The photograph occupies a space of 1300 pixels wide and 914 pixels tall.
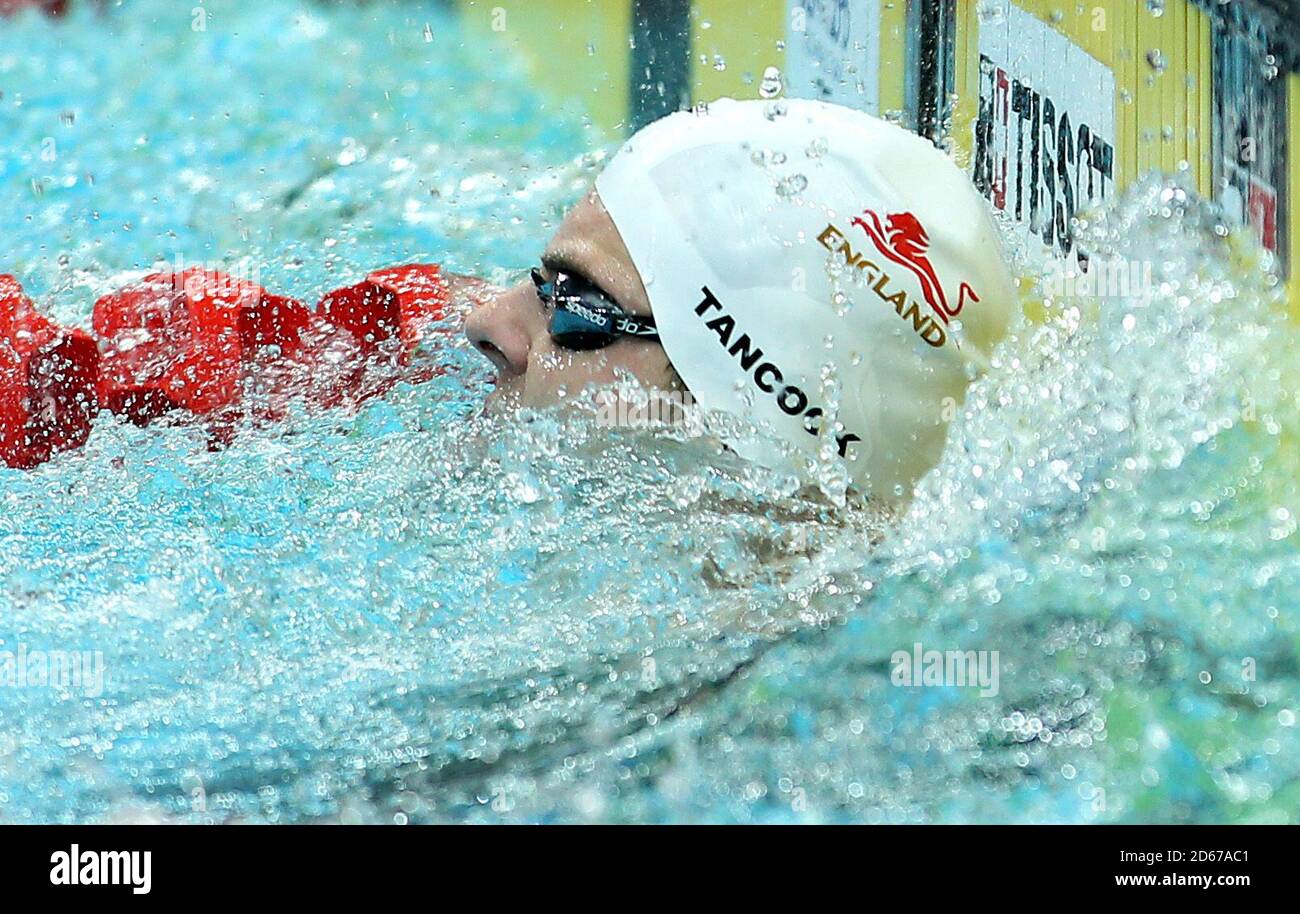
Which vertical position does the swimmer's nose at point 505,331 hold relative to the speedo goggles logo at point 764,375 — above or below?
above

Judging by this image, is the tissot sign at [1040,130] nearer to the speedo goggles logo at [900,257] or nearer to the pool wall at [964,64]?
the pool wall at [964,64]

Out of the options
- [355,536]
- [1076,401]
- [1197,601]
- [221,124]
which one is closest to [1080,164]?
[1076,401]

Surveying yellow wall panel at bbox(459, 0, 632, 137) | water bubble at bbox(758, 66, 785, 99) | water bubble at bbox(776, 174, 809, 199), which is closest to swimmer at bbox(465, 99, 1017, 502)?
water bubble at bbox(776, 174, 809, 199)

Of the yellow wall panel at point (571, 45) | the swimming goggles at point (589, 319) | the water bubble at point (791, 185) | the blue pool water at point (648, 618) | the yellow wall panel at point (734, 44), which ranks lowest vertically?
the blue pool water at point (648, 618)

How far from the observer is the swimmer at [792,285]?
86 centimetres

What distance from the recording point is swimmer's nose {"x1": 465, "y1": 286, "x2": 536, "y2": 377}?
3.05 ft

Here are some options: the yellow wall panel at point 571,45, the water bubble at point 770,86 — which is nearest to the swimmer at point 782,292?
the water bubble at point 770,86

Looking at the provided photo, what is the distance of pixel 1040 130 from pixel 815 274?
2.51 ft

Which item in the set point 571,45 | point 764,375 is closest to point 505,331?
point 764,375

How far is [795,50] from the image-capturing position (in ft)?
4.64

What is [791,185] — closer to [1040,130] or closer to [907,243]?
[907,243]

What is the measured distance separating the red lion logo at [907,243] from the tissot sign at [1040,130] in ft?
1.72

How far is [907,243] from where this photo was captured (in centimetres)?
86

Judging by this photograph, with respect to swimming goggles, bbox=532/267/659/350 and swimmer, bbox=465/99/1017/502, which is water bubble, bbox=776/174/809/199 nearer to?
swimmer, bbox=465/99/1017/502
